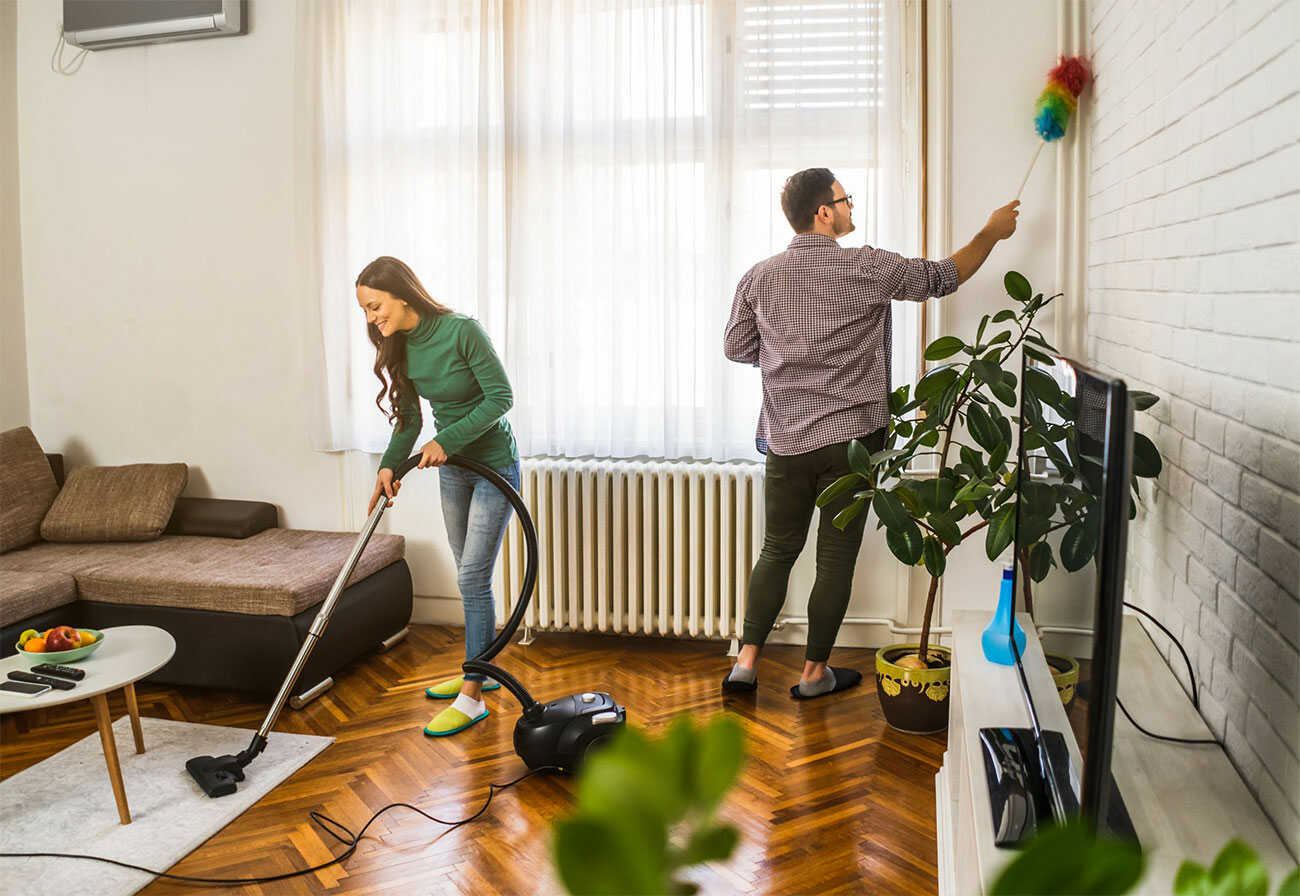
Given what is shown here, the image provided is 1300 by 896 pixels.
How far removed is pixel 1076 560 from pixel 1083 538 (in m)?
0.08

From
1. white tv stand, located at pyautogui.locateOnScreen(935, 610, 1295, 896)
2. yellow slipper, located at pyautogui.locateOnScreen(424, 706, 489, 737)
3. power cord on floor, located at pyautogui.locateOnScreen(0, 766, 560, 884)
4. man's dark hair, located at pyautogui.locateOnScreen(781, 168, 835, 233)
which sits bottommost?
power cord on floor, located at pyautogui.locateOnScreen(0, 766, 560, 884)

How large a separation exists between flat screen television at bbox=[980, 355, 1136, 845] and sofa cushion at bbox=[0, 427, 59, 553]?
3.58m

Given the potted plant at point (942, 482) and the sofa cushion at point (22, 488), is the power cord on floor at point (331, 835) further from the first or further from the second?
the sofa cushion at point (22, 488)

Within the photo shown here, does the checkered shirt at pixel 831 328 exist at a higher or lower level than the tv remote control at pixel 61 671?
higher

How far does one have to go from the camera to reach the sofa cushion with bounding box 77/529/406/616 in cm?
323

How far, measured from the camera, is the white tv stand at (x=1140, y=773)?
133 centimetres

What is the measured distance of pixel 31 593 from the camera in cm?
324

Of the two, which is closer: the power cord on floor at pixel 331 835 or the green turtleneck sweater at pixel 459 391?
the power cord on floor at pixel 331 835

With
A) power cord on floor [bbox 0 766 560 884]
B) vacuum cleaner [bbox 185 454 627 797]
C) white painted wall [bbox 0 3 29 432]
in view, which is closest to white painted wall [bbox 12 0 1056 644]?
white painted wall [bbox 0 3 29 432]

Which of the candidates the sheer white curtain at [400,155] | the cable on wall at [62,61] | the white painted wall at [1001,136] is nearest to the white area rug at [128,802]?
the sheer white curtain at [400,155]

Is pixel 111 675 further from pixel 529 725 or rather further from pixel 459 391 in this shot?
pixel 459 391

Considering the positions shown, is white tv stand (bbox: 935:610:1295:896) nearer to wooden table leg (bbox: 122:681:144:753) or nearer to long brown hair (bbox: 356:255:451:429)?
long brown hair (bbox: 356:255:451:429)

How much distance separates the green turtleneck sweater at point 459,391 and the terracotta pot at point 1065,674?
69.4 inches

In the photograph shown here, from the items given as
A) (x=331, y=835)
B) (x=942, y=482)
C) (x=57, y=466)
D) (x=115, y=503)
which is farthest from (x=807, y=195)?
(x=57, y=466)
